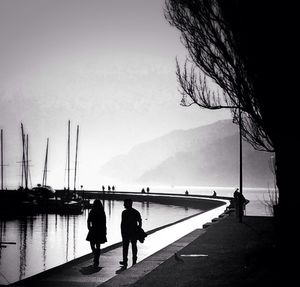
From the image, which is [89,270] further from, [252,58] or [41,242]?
[41,242]

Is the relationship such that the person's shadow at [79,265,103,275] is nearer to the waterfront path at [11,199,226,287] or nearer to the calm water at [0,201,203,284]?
the waterfront path at [11,199,226,287]

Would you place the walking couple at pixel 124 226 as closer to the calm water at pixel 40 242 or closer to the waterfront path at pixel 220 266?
the waterfront path at pixel 220 266

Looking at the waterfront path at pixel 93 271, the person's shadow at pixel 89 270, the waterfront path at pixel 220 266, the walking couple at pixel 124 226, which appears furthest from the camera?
the walking couple at pixel 124 226

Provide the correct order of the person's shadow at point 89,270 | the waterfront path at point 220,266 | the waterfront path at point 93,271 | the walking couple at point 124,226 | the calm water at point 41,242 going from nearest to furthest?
the waterfront path at point 220,266 → the waterfront path at point 93,271 → the person's shadow at point 89,270 → the walking couple at point 124,226 → the calm water at point 41,242

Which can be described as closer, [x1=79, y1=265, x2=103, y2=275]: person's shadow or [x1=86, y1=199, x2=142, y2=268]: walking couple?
[x1=79, y1=265, x2=103, y2=275]: person's shadow

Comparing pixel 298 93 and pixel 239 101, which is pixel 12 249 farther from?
pixel 298 93

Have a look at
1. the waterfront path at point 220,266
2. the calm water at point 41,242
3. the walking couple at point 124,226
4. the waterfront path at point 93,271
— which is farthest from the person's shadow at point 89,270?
the calm water at point 41,242

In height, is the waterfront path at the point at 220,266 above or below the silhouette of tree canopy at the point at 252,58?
below

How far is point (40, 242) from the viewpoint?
39875mm

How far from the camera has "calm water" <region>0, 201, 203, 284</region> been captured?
25119 millimetres

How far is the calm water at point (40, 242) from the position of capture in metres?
25.1

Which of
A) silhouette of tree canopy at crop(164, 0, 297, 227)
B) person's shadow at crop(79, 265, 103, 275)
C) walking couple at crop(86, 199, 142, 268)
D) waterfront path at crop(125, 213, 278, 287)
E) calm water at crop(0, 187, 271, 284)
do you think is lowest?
Answer: calm water at crop(0, 187, 271, 284)

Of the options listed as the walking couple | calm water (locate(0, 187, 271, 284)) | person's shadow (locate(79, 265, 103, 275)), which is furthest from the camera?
calm water (locate(0, 187, 271, 284))

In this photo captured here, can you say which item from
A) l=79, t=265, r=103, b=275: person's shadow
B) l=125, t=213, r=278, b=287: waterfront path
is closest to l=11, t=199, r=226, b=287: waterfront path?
l=79, t=265, r=103, b=275: person's shadow
